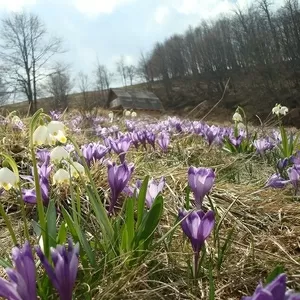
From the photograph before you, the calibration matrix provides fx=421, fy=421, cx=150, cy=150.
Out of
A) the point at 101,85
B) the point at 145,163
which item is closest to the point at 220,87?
the point at 101,85

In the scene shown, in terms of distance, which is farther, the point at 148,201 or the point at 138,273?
the point at 148,201

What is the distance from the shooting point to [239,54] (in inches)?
1793

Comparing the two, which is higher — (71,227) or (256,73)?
(256,73)

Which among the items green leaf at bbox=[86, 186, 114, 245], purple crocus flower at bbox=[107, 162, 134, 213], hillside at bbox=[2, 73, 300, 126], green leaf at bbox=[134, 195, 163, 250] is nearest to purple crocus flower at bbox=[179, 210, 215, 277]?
green leaf at bbox=[134, 195, 163, 250]

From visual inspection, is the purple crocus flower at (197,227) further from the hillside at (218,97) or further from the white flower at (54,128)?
the hillside at (218,97)

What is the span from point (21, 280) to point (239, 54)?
154 ft

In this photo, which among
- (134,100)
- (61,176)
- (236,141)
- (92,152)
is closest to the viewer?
(61,176)

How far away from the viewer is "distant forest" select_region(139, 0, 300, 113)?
117ft

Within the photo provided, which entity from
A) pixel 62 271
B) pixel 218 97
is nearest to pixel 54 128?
pixel 62 271

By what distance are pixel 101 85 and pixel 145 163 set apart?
192 feet

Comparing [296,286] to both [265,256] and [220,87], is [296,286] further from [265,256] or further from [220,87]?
[220,87]

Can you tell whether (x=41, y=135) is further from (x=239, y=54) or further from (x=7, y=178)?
(x=239, y=54)

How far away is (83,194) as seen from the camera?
203 centimetres

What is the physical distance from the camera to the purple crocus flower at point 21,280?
767 mm
